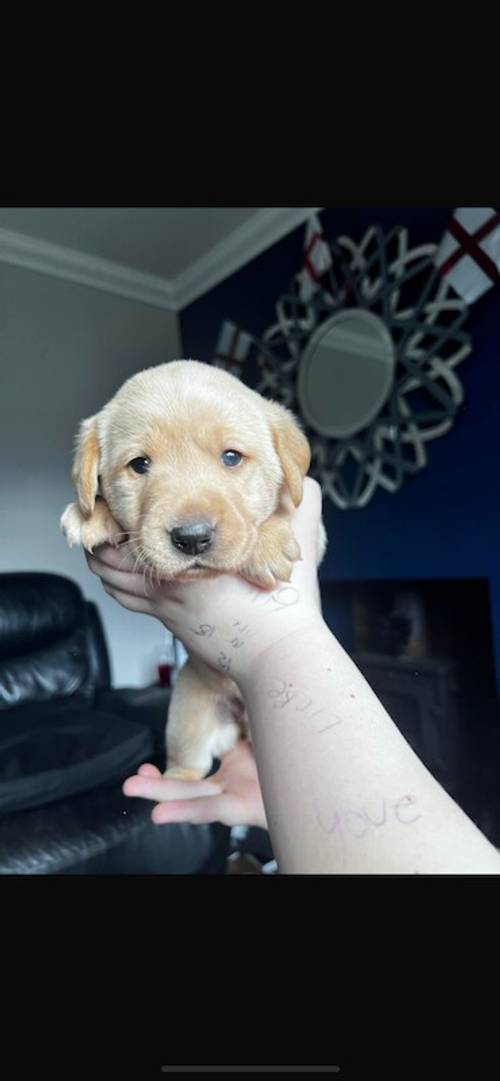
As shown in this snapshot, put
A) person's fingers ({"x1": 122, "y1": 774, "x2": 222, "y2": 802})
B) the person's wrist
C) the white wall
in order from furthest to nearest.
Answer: person's fingers ({"x1": 122, "y1": 774, "x2": 222, "y2": 802}) → the white wall → the person's wrist

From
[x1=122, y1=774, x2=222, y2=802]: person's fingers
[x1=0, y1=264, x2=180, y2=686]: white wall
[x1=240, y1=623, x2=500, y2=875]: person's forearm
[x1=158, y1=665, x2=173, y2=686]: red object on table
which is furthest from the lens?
[x1=158, y1=665, x2=173, y2=686]: red object on table

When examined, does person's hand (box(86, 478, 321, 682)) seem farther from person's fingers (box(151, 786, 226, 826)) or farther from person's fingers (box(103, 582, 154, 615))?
person's fingers (box(151, 786, 226, 826))

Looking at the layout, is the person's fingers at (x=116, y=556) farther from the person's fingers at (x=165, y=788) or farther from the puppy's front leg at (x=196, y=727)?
the person's fingers at (x=165, y=788)

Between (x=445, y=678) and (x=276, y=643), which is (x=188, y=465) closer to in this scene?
(x=276, y=643)

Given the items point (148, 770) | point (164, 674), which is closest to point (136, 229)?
point (164, 674)

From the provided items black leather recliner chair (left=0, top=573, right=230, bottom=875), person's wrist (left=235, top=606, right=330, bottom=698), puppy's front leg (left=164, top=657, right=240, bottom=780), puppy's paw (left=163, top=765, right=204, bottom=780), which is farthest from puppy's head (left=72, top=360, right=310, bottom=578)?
puppy's paw (left=163, top=765, right=204, bottom=780)

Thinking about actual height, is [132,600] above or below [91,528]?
below

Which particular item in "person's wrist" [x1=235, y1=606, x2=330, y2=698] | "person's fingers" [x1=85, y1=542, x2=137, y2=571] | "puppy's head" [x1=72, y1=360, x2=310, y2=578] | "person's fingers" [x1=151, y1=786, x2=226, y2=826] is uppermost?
"puppy's head" [x1=72, y1=360, x2=310, y2=578]
